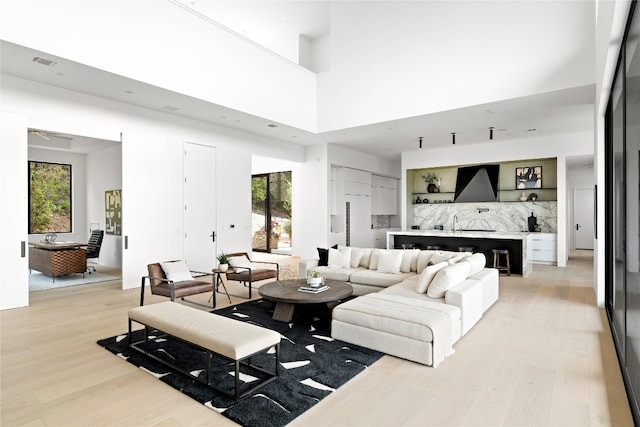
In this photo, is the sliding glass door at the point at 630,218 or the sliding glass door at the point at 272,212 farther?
the sliding glass door at the point at 272,212

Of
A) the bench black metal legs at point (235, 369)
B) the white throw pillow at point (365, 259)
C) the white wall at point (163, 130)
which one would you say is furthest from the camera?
the white throw pillow at point (365, 259)

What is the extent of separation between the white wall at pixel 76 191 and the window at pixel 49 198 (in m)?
0.11

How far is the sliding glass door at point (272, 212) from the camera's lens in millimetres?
12602

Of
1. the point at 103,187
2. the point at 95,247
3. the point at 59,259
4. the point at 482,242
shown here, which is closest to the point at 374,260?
the point at 482,242

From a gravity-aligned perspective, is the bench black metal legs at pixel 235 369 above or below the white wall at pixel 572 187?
below

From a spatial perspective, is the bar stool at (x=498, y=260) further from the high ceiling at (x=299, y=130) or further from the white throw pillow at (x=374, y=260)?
the white throw pillow at (x=374, y=260)

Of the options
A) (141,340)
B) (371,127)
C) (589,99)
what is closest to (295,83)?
(371,127)

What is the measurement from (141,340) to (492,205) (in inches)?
371

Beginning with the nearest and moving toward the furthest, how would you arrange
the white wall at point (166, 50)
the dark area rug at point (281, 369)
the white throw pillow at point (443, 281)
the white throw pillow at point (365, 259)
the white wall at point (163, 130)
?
the dark area rug at point (281, 369) → the white throw pillow at point (443, 281) → the white wall at point (166, 50) → the white wall at point (163, 130) → the white throw pillow at point (365, 259)

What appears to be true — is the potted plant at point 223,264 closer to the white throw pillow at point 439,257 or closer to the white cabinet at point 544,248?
the white throw pillow at point 439,257

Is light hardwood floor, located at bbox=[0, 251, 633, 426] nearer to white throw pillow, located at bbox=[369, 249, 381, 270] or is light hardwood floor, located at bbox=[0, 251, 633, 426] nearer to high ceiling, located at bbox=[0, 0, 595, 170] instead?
white throw pillow, located at bbox=[369, 249, 381, 270]

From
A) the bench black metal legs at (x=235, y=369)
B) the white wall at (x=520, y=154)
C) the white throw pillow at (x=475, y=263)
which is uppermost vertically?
the white wall at (x=520, y=154)

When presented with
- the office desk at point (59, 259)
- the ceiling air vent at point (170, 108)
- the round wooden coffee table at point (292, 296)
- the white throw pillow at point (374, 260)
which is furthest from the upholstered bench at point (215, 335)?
the office desk at point (59, 259)

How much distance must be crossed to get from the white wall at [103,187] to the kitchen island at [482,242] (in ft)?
22.1
